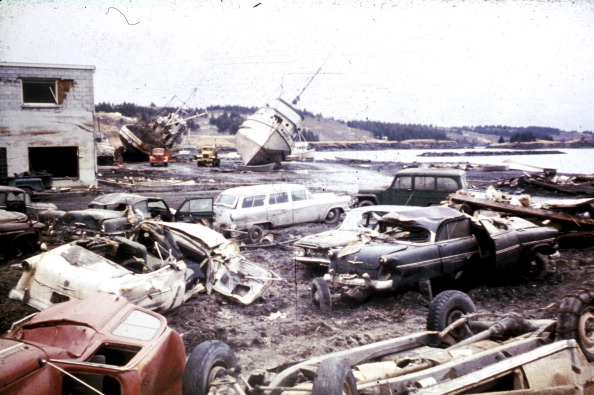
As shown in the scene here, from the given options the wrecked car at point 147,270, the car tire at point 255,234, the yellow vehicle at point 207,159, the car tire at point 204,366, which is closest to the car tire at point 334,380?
the car tire at point 204,366

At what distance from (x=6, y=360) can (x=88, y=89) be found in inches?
899

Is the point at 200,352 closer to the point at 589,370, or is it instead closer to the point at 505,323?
the point at 505,323

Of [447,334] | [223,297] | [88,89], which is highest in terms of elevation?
[88,89]

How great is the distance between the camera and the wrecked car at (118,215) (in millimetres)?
11305

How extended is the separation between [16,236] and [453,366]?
10113 mm

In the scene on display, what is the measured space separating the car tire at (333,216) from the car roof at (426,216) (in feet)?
21.3

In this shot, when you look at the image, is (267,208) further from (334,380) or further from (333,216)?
(334,380)

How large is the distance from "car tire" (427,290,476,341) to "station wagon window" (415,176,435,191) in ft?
29.7

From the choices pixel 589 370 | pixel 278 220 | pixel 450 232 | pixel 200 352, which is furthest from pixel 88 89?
pixel 589 370

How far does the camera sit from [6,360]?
129 inches

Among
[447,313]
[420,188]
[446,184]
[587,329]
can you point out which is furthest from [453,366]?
[420,188]

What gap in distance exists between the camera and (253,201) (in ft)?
44.2

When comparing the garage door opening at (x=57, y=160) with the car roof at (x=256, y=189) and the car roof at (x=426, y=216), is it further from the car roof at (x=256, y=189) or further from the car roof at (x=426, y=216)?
the car roof at (x=426, y=216)

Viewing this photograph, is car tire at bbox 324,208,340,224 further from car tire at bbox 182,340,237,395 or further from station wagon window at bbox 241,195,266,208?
car tire at bbox 182,340,237,395
